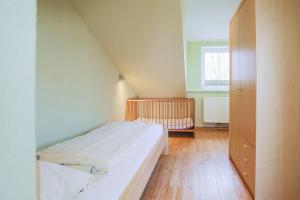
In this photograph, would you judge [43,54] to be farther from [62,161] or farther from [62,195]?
[62,195]

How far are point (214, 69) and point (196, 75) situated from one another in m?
0.47

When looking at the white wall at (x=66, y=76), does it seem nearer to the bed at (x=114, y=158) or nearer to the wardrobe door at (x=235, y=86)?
the bed at (x=114, y=158)

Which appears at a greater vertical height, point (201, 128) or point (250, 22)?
point (250, 22)

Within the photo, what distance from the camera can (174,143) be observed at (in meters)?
4.51

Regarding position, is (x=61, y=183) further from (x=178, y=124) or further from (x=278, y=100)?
(x=178, y=124)

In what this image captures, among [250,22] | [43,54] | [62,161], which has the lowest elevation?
[62,161]

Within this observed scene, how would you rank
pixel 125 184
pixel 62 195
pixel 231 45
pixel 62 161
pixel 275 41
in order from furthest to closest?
pixel 231 45 → pixel 275 41 → pixel 62 161 → pixel 125 184 → pixel 62 195

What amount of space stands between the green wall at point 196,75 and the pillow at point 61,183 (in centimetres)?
478

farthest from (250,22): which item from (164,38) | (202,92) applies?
(202,92)

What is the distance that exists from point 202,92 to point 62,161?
4674 millimetres

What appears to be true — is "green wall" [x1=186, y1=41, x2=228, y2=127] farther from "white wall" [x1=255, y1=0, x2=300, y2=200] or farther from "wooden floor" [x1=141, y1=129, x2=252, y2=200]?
"white wall" [x1=255, y1=0, x2=300, y2=200]

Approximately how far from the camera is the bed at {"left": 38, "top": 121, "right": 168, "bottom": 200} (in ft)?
4.98

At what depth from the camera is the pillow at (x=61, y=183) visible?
49.0 inches

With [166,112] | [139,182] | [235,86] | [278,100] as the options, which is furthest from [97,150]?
[166,112]
